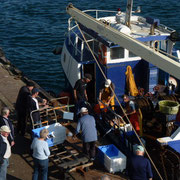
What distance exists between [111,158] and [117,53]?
15.6ft

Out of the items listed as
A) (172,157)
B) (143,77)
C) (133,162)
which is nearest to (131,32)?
(143,77)

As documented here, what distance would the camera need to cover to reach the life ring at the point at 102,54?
12900mm

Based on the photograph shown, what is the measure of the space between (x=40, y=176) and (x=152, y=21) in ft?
22.9

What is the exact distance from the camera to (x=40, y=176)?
379 inches

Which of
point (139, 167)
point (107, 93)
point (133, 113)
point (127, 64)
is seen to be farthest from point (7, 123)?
point (127, 64)

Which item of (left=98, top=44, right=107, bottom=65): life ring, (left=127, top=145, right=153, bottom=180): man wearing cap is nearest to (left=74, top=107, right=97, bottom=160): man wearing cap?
(left=127, top=145, right=153, bottom=180): man wearing cap

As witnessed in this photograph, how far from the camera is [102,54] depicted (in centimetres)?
1311

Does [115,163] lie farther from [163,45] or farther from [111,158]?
[163,45]

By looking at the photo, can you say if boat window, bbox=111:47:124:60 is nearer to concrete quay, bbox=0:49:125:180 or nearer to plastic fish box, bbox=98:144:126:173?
concrete quay, bbox=0:49:125:180

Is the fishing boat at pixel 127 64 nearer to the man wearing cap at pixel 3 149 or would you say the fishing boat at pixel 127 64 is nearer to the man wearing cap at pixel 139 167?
the man wearing cap at pixel 139 167

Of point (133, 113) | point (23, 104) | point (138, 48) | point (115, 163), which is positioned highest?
point (138, 48)

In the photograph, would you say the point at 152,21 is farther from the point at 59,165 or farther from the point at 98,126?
the point at 59,165

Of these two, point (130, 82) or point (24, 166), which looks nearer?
point (24, 166)

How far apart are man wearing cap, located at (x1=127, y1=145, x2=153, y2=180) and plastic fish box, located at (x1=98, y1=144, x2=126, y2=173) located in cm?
148
